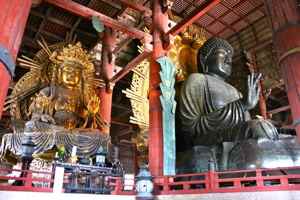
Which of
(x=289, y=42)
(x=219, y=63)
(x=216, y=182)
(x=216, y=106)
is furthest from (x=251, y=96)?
(x=289, y=42)

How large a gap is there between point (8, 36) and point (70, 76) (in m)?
6.64

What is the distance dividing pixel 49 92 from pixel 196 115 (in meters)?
3.95

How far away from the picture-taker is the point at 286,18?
4.11 feet

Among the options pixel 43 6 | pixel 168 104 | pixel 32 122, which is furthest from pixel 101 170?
pixel 43 6

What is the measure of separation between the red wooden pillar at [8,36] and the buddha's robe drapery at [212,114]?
3691mm

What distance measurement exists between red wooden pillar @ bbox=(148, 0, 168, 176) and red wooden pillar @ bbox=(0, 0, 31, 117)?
3.66 m

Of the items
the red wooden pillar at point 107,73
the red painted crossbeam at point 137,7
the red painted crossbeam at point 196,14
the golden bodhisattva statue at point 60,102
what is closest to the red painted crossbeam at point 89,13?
the red painted crossbeam at point 196,14

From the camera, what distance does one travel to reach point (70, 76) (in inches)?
298

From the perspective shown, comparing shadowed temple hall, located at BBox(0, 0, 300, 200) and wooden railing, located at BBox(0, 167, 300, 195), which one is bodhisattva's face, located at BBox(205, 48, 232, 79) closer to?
shadowed temple hall, located at BBox(0, 0, 300, 200)

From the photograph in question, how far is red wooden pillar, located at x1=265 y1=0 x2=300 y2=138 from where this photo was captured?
1.14 meters

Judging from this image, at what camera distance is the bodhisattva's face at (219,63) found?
20.3 ft

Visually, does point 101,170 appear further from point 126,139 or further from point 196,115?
point 126,139

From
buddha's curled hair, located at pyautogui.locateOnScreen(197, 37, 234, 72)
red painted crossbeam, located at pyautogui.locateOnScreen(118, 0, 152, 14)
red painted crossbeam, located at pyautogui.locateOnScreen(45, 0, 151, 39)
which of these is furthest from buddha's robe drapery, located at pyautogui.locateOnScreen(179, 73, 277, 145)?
red painted crossbeam, located at pyautogui.locateOnScreen(118, 0, 152, 14)

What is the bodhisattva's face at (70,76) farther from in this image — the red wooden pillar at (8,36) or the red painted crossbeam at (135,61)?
the red wooden pillar at (8,36)
